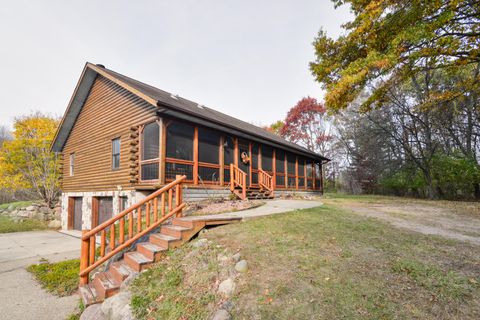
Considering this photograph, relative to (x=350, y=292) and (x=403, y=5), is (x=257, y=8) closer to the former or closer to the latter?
(x=403, y=5)

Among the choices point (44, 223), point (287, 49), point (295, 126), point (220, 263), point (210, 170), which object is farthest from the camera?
point (295, 126)

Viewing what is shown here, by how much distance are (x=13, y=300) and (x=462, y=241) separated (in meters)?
8.76

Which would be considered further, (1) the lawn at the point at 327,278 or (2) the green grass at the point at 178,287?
(2) the green grass at the point at 178,287

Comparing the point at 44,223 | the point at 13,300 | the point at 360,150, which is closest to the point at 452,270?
the point at 13,300

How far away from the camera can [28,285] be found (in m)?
5.22

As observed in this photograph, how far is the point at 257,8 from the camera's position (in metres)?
10.3

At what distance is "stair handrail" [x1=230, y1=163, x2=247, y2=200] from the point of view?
996 centimetres

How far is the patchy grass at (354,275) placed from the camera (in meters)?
2.43

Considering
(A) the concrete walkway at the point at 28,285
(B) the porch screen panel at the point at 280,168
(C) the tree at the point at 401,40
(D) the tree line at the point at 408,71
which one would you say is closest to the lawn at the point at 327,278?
(A) the concrete walkway at the point at 28,285

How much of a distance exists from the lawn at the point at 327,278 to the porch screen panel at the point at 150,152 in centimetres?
487

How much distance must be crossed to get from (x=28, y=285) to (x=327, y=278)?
6460 millimetres

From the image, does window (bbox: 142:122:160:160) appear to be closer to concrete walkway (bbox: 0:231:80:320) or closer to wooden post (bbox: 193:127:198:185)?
wooden post (bbox: 193:127:198:185)

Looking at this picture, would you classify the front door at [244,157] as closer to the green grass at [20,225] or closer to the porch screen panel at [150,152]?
the porch screen panel at [150,152]

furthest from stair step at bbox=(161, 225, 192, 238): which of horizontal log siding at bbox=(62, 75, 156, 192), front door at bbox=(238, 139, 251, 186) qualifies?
front door at bbox=(238, 139, 251, 186)
